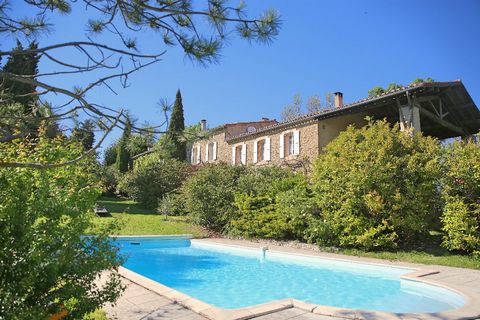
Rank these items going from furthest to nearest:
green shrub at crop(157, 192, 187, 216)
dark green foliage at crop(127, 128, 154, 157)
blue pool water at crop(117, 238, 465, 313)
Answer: green shrub at crop(157, 192, 187, 216) → blue pool water at crop(117, 238, 465, 313) → dark green foliage at crop(127, 128, 154, 157)

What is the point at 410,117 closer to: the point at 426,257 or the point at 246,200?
the point at 426,257

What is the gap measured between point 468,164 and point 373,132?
260 centimetres

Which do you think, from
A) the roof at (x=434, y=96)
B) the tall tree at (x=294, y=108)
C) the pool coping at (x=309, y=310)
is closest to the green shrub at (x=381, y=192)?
the roof at (x=434, y=96)

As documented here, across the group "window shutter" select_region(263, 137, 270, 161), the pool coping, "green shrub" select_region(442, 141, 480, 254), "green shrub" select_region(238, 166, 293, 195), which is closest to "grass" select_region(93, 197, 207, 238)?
"green shrub" select_region(238, 166, 293, 195)

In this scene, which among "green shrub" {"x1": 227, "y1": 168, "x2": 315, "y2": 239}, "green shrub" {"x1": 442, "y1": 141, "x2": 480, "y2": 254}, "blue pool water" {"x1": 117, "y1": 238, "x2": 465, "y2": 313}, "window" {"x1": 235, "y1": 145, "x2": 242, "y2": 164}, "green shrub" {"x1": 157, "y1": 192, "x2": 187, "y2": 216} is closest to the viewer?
"blue pool water" {"x1": 117, "y1": 238, "x2": 465, "y2": 313}

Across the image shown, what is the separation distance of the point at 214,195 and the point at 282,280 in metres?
6.96

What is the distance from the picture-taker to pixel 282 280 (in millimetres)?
8594

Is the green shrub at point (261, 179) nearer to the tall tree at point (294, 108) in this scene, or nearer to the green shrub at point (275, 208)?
the green shrub at point (275, 208)

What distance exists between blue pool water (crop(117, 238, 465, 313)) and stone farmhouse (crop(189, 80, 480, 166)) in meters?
4.25

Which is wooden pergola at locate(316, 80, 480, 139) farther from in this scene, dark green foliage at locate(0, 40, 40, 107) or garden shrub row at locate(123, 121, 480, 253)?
dark green foliage at locate(0, 40, 40, 107)

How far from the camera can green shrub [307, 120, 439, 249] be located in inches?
388

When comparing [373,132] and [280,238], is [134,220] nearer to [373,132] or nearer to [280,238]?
Result: [280,238]

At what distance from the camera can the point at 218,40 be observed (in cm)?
317

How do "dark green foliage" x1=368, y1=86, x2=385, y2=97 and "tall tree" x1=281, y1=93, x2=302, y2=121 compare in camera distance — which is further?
"tall tree" x1=281, y1=93, x2=302, y2=121
